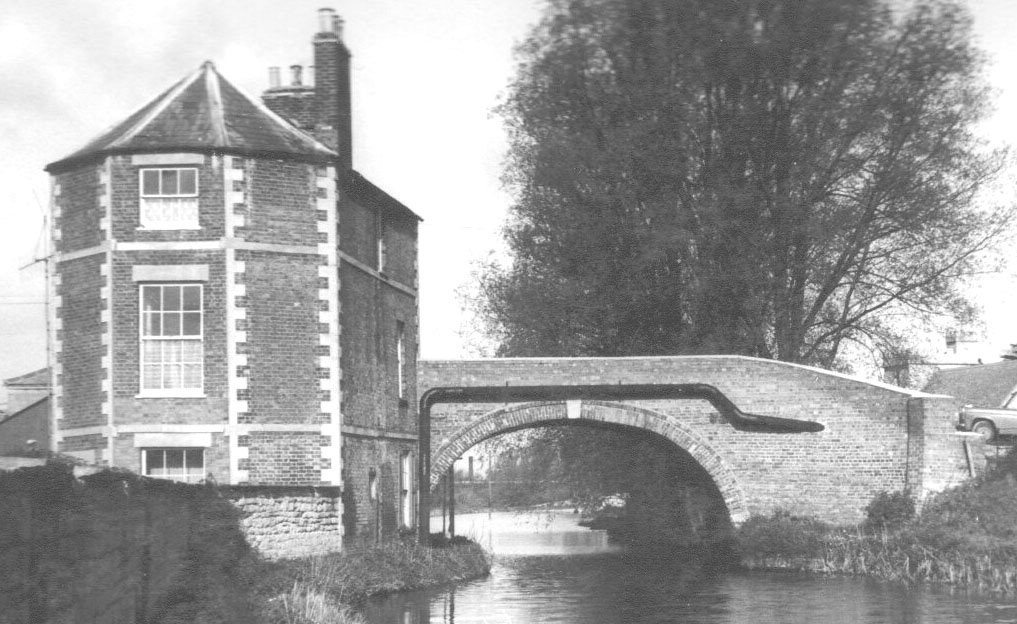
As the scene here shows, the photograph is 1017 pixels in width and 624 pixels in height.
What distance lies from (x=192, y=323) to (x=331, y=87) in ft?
15.5

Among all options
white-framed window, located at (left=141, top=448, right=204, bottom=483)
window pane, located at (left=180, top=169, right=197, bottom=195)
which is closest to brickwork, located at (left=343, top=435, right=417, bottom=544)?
white-framed window, located at (left=141, top=448, right=204, bottom=483)

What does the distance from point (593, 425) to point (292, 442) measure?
25.0 feet

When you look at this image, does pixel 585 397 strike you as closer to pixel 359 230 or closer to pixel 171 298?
pixel 359 230

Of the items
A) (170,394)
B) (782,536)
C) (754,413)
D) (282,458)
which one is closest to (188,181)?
(170,394)

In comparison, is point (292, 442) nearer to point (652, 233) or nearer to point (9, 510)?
point (652, 233)

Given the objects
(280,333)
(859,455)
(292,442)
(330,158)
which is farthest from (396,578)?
(859,455)

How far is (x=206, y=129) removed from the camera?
22812mm

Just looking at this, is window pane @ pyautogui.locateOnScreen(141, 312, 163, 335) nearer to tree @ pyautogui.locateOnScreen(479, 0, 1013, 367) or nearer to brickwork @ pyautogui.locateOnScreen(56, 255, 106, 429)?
brickwork @ pyautogui.locateOnScreen(56, 255, 106, 429)

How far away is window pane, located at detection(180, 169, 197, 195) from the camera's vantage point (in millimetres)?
22578

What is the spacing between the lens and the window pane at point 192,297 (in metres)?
22.4

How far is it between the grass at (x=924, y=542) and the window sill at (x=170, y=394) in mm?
11144

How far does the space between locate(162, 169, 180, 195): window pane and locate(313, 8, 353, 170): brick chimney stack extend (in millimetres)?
2641

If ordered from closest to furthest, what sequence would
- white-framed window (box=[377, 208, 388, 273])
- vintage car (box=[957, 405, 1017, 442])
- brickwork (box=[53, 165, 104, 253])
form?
brickwork (box=[53, 165, 104, 253]) → white-framed window (box=[377, 208, 388, 273]) → vintage car (box=[957, 405, 1017, 442])

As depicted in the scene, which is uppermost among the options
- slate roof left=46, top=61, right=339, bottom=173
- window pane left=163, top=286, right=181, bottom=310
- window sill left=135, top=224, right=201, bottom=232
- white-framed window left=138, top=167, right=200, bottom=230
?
slate roof left=46, top=61, right=339, bottom=173
